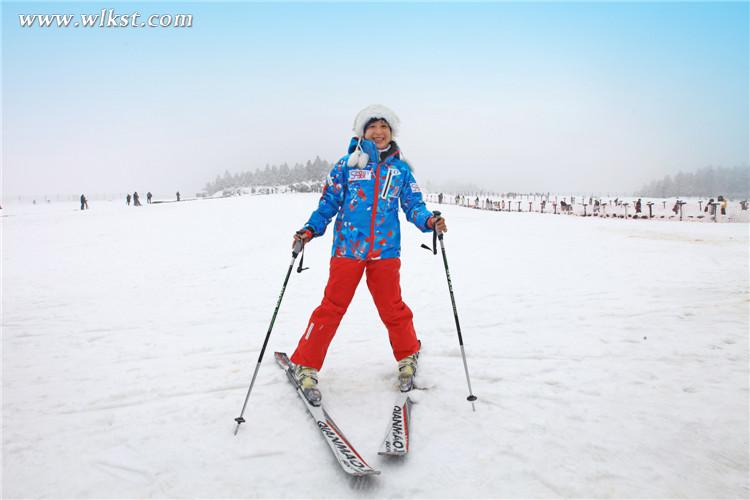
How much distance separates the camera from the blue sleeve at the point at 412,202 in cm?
375

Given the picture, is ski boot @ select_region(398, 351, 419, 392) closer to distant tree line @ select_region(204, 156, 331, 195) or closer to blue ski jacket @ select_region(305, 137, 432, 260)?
blue ski jacket @ select_region(305, 137, 432, 260)

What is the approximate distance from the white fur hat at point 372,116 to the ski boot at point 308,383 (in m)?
2.32

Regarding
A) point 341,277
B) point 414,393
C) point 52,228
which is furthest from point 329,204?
point 52,228

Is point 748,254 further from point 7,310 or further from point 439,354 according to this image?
point 7,310

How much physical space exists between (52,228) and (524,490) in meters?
23.2

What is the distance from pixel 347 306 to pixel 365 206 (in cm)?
94

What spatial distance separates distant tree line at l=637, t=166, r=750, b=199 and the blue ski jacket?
487 feet

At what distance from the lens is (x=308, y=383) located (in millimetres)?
3396

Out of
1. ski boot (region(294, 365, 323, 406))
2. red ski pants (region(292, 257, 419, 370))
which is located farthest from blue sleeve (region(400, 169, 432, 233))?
ski boot (region(294, 365, 323, 406))

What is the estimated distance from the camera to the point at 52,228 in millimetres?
18391

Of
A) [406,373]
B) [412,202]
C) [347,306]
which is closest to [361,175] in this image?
[412,202]

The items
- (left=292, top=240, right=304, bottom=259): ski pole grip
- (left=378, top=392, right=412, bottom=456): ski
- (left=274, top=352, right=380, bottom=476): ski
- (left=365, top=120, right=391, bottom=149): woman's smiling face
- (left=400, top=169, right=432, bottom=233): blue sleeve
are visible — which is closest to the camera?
(left=274, top=352, right=380, bottom=476): ski

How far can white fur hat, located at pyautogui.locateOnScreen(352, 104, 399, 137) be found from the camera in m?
3.69

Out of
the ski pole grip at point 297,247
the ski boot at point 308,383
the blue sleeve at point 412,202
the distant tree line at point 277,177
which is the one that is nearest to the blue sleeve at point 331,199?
the ski pole grip at point 297,247
